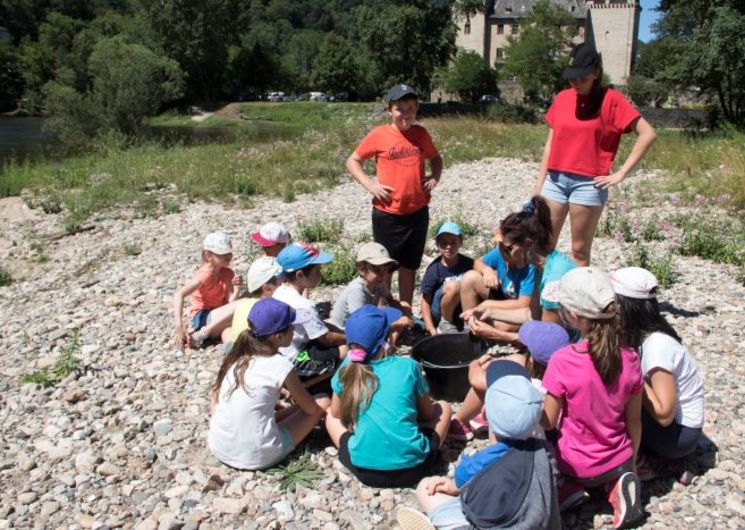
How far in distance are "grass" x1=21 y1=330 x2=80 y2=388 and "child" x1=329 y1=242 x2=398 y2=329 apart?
2298 millimetres

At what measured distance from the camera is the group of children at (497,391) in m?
2.96

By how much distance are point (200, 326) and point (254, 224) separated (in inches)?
174

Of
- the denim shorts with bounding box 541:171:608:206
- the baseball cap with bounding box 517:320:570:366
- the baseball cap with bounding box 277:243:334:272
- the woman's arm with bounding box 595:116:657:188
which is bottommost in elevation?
the baseball cap with bounding box 517:320:570:366

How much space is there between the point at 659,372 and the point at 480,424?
1.26 metres

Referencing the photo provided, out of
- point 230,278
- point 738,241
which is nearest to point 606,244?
point 738,241

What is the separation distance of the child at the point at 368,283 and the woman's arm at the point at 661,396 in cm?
203

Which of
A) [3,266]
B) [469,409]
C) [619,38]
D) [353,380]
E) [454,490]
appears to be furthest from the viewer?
[619,38]

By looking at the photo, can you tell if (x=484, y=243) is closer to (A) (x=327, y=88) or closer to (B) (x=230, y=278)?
(B) (x=230, y=278)

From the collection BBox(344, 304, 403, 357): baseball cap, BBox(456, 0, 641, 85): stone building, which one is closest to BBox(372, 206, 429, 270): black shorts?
BBox(344, 304, 403, 357): baseball cap

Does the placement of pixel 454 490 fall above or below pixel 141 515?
above

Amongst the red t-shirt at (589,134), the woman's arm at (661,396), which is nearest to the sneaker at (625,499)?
the woman's arm at (661,396)

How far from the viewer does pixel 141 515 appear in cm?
354

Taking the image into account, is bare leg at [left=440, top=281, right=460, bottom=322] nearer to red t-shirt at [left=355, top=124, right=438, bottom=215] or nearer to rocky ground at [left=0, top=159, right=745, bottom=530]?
red t-shirt at [left=355, top=124, right=438, bottom=215]

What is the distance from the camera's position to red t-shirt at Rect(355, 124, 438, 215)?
17.0 feet
